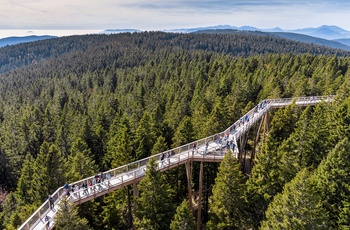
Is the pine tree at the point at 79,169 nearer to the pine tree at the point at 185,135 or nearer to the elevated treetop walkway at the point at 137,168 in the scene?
the elevated treetop walkway at the point at 137,168

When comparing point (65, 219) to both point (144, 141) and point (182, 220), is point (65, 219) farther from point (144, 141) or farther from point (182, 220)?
point (144, 141)

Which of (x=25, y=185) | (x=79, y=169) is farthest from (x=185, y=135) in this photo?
(x=25, y=185)

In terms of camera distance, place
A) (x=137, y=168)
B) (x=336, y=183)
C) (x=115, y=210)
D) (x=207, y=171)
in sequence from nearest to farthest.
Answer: (x=336, y=183) < (x=137, y=168) < (x=115, y=210) < (x=207, y=171)

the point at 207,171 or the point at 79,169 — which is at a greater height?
the point at 79,169

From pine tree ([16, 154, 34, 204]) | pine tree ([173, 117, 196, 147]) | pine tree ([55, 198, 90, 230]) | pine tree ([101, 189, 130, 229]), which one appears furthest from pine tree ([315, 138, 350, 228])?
pine tree ([16, 154, 34, 204])

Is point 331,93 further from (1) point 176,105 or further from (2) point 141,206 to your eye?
(2) point 141,206

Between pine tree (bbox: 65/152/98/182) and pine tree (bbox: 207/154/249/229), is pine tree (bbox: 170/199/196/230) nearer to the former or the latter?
pine tree (bbox: 207/154/249/229)
